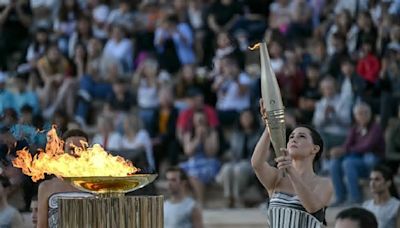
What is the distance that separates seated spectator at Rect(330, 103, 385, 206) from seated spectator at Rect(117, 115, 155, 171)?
7.85 ft

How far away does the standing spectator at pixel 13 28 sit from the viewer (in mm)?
20641

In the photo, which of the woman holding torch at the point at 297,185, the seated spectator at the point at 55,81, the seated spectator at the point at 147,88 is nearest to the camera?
the woman holding torch at the point at 297,185

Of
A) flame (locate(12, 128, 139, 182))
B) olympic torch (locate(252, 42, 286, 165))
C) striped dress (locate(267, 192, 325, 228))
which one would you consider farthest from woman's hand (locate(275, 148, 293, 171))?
flame (locate(12, 128, 139, 182))

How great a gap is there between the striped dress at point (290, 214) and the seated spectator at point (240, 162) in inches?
270

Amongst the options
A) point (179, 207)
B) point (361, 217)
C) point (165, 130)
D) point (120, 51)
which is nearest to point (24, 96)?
point (120, 51)

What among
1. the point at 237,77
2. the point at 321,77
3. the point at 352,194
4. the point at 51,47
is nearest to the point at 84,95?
the point at 51,47

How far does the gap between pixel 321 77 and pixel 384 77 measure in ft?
2.73

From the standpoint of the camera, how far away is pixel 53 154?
9.16m

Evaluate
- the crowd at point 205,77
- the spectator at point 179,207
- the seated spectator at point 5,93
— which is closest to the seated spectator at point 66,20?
the crowd at point 205,77

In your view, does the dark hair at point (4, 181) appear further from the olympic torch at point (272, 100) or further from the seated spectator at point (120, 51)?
the seated spectator at point (120, 51)

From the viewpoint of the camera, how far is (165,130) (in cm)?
1733

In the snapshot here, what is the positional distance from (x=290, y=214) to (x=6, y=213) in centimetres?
288

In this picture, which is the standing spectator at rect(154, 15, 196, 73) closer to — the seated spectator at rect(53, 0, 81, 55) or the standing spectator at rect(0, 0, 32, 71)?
the seated spectator at rect(53, 0, 81, 55)

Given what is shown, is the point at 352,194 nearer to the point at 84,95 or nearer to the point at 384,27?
the point at 384,27
